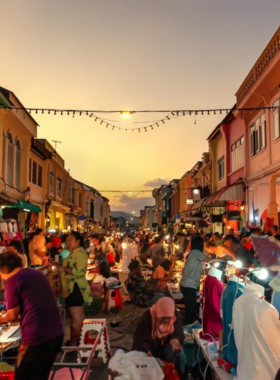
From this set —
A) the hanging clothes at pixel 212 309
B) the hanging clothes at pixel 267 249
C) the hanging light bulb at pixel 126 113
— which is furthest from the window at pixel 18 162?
the hanging clothes at pixel 212 309

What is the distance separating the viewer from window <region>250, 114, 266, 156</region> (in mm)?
14430

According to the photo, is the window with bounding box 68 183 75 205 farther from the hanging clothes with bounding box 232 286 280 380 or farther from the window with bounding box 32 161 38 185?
the hanging clothes with bounding box 232 286 280 380

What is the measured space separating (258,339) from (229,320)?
75 centimetres

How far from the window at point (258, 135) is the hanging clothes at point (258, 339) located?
1187cm

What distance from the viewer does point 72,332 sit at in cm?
627

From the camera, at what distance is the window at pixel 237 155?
1825cm

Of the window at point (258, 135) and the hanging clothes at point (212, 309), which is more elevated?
the window at point (258, 135)

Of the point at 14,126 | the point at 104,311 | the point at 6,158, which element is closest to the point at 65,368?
the point at 104,311

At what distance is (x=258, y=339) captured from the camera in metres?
3.22

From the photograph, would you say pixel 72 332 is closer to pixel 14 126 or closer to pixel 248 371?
pixel 248 371

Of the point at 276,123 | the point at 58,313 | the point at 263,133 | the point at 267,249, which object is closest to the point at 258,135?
the point at 263,133

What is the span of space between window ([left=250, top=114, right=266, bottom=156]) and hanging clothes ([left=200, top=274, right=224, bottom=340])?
408 inches

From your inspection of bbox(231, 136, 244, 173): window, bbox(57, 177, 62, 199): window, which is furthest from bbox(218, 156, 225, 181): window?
bbox(57, 177, 62, 199): window

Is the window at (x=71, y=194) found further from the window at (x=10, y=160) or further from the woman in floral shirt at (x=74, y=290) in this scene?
the woman in floral shirt at (x=74, y=290)
